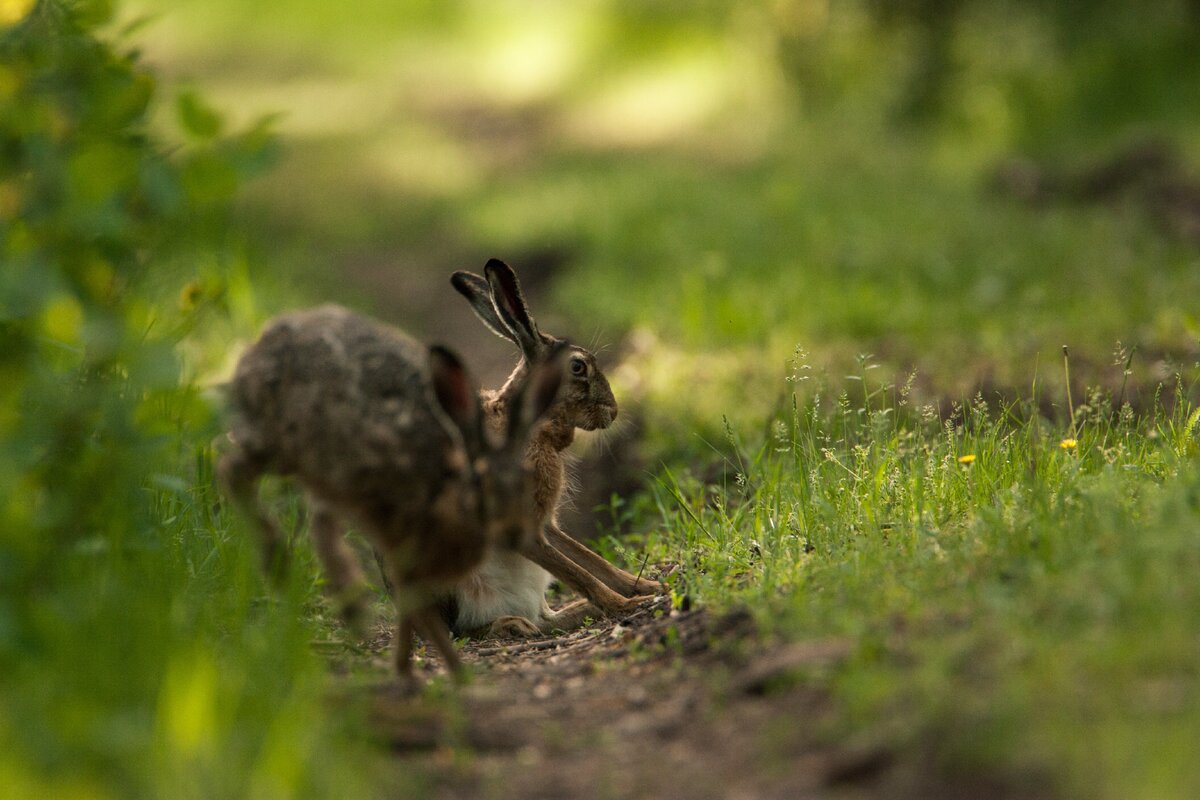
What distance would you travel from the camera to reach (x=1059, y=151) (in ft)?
47.0

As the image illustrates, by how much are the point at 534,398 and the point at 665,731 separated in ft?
3.35

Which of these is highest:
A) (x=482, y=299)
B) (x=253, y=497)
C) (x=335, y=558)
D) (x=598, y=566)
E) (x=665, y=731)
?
(x=482, y=299)

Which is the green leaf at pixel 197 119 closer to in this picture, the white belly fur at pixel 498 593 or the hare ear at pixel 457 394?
the hare ear at pixel 457 394

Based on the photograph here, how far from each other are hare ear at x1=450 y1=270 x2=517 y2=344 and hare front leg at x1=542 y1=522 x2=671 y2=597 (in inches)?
31.6

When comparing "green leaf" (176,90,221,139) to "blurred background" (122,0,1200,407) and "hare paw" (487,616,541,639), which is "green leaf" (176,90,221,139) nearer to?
"blurred background" (122,0,1200,407)

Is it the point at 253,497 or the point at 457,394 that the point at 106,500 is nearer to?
the point at 253,497

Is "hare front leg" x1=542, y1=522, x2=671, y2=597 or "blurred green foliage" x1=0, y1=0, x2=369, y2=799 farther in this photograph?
"hare front leg" x1=542, y1=522, x2=671, y2=597

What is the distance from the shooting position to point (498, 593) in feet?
18.6

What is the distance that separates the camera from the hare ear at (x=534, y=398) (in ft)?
13.4

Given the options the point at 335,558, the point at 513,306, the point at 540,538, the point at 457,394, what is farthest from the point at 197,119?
the point at 540,538

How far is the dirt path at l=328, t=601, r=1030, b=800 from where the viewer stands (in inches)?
129

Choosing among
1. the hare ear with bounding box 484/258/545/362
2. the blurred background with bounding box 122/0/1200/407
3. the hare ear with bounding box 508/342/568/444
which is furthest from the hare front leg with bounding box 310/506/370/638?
the blurred background with bounding box 122/0/1200/407

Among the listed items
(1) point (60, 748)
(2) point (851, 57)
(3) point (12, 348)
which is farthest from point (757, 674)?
(2) point (851, 57)

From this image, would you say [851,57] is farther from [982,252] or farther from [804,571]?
[804,571]
